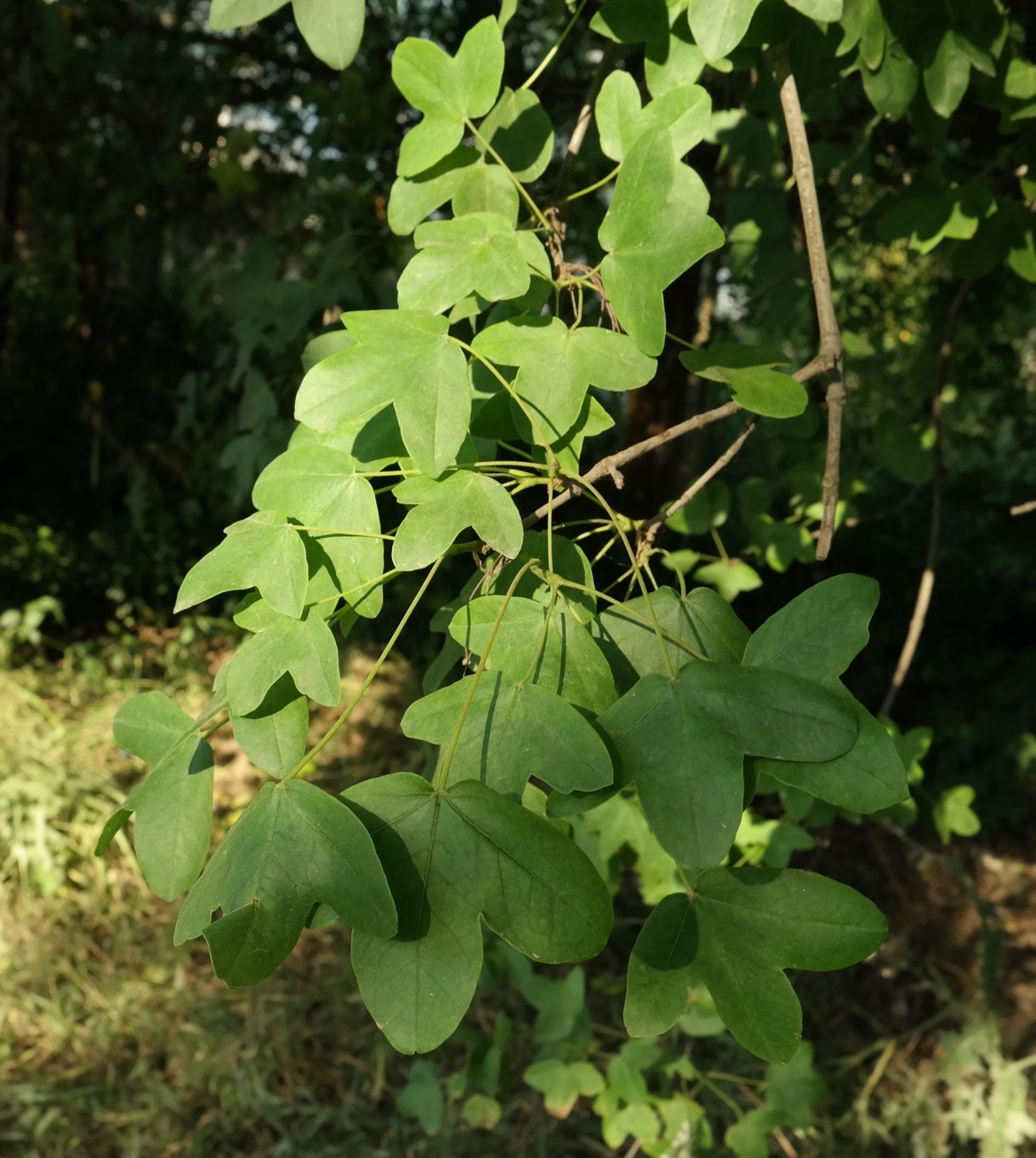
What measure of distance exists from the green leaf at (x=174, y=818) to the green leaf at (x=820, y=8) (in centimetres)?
66

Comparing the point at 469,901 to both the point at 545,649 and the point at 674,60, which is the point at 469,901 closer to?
the point at 545,649

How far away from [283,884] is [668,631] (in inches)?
11.4

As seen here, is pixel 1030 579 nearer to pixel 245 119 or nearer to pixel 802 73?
pixel 245 119

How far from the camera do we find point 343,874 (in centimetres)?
54

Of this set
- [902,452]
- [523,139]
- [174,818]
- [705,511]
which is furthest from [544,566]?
[902,452]

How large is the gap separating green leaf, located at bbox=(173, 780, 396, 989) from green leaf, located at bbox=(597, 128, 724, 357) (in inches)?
13.6

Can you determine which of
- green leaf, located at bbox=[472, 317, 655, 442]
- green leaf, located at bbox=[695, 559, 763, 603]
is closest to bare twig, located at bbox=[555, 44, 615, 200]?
green leaf, located at bbox=[472, 317, 655, 442]

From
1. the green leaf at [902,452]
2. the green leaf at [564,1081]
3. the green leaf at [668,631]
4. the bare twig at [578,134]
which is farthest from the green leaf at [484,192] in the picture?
the green leaf at [564,1081]

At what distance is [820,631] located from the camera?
0.61 m

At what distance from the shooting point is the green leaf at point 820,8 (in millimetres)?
740

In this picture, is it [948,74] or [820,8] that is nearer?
[820,8]

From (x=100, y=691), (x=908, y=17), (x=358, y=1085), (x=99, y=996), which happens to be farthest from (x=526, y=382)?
(x=100, y=691)

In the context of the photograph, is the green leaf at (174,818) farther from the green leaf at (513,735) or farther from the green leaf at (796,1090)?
the green leaf at (796,1090)

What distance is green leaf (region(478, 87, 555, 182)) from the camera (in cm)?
88
